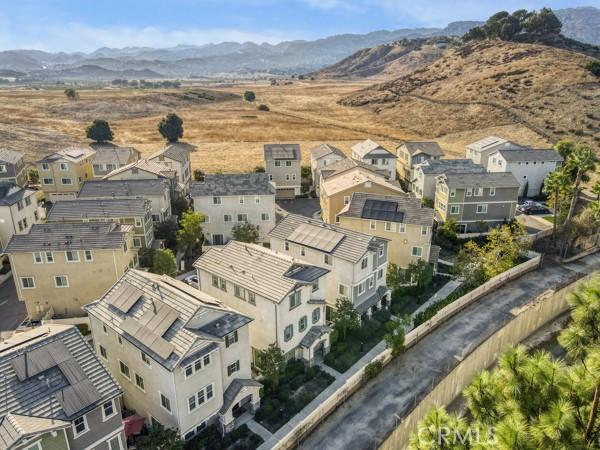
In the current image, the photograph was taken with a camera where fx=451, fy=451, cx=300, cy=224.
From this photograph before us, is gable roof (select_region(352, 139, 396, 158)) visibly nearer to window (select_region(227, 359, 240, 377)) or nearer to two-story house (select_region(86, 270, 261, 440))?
two-story house (select_region(86, 270, 261, 440))

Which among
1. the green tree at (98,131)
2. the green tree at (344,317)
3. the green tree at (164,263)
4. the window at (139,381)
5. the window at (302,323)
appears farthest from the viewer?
the green tree at (98,131)

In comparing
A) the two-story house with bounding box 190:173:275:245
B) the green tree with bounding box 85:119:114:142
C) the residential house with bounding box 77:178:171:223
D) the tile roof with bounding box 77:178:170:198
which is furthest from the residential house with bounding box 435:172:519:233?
the green tree with bounding box 85:119:114:142

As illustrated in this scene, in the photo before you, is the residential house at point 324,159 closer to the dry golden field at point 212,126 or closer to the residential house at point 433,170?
the residential house at point 433,170

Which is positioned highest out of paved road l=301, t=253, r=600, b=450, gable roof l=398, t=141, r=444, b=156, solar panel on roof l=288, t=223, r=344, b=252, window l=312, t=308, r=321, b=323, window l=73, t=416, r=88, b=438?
gable roof l=398, t=141, r=444, b=156

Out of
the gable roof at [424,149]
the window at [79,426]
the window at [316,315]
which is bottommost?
the window at [316,315]

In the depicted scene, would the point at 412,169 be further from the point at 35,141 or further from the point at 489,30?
the point at 489,30

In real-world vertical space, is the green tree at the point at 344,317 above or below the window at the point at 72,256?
below

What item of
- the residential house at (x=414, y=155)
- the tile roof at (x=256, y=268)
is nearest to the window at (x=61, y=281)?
the tile roof at (x=256, y=268)
